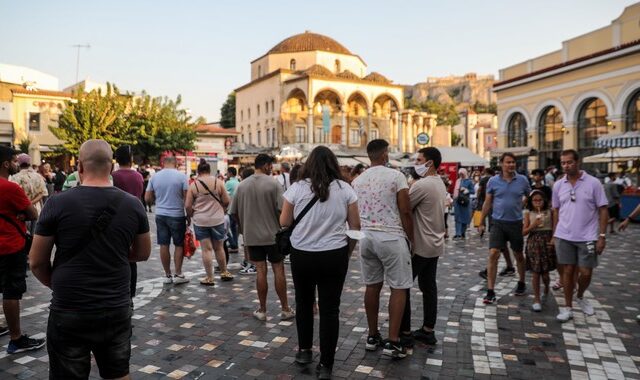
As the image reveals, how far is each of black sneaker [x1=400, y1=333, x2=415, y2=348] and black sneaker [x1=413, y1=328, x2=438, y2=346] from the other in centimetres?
15

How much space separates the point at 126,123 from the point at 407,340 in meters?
34.0

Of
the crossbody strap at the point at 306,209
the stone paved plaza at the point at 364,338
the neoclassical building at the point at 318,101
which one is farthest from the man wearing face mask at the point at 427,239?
the neoclassical building at the point at 318,101

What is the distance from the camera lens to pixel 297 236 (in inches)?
160

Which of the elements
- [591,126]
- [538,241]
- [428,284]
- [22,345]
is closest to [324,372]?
[428,284]

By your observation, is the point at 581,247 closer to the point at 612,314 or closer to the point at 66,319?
the point at 612,314

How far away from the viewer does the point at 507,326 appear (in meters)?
5.39

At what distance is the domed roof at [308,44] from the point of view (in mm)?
→ 56531

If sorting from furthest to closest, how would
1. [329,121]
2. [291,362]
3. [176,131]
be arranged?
[329,121]
[176,131]
[291,362]

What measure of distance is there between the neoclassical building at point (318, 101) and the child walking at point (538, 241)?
140 feet

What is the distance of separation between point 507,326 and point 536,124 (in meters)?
30.4

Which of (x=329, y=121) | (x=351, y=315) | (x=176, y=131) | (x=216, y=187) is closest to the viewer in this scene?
(x=351, y=315)

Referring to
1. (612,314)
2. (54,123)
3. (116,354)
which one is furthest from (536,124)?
(54,123)

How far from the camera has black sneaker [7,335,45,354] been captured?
4.53 meters

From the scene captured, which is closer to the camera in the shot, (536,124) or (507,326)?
(507,326)
